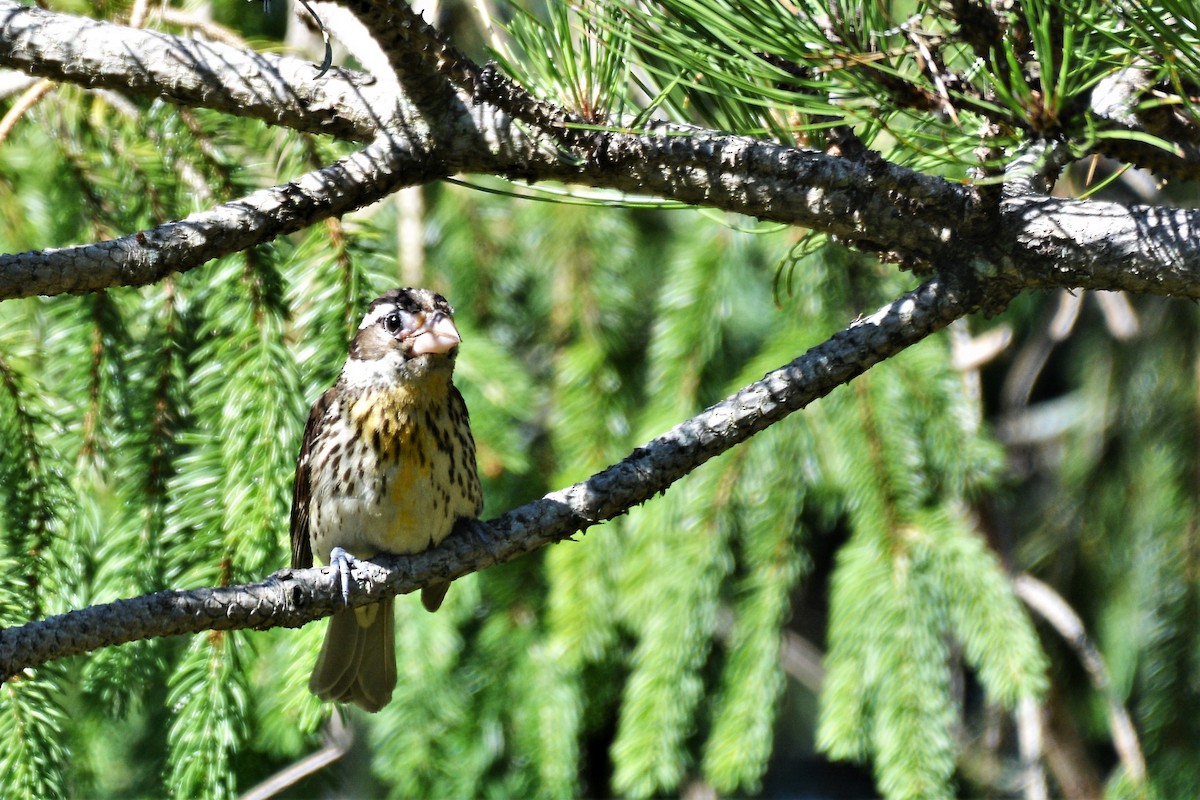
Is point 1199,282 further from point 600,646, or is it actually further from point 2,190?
point 2,190

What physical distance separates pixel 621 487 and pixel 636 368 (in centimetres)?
189

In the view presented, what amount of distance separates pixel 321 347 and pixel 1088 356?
110 inches

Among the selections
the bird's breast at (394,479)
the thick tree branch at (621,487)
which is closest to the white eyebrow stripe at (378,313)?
the bird's breast at (394,479)

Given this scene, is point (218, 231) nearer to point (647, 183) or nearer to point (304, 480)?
point (647, 183)

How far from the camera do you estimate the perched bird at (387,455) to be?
268 cm

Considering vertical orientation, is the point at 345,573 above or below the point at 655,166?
below

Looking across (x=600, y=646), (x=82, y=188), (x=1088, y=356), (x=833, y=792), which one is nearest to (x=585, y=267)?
(x=600, y=646)

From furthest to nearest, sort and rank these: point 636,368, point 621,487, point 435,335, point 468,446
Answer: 1. point 636,368
2. point 468,446
3. point 435,335
4. point 621,487

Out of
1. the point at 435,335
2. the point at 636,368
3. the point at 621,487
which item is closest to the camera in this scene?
the point at 621,487

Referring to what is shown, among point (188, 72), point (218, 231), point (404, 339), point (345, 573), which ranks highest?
point (188, 72)

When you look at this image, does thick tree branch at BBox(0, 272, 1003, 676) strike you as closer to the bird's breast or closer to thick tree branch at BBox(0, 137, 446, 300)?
thick tree branch at BBox(0, 137, 446, 300)

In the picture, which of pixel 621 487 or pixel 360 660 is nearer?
pixel 621 487

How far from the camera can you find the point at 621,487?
1938 millimetres

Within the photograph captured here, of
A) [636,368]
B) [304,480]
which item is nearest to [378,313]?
[304,480]
